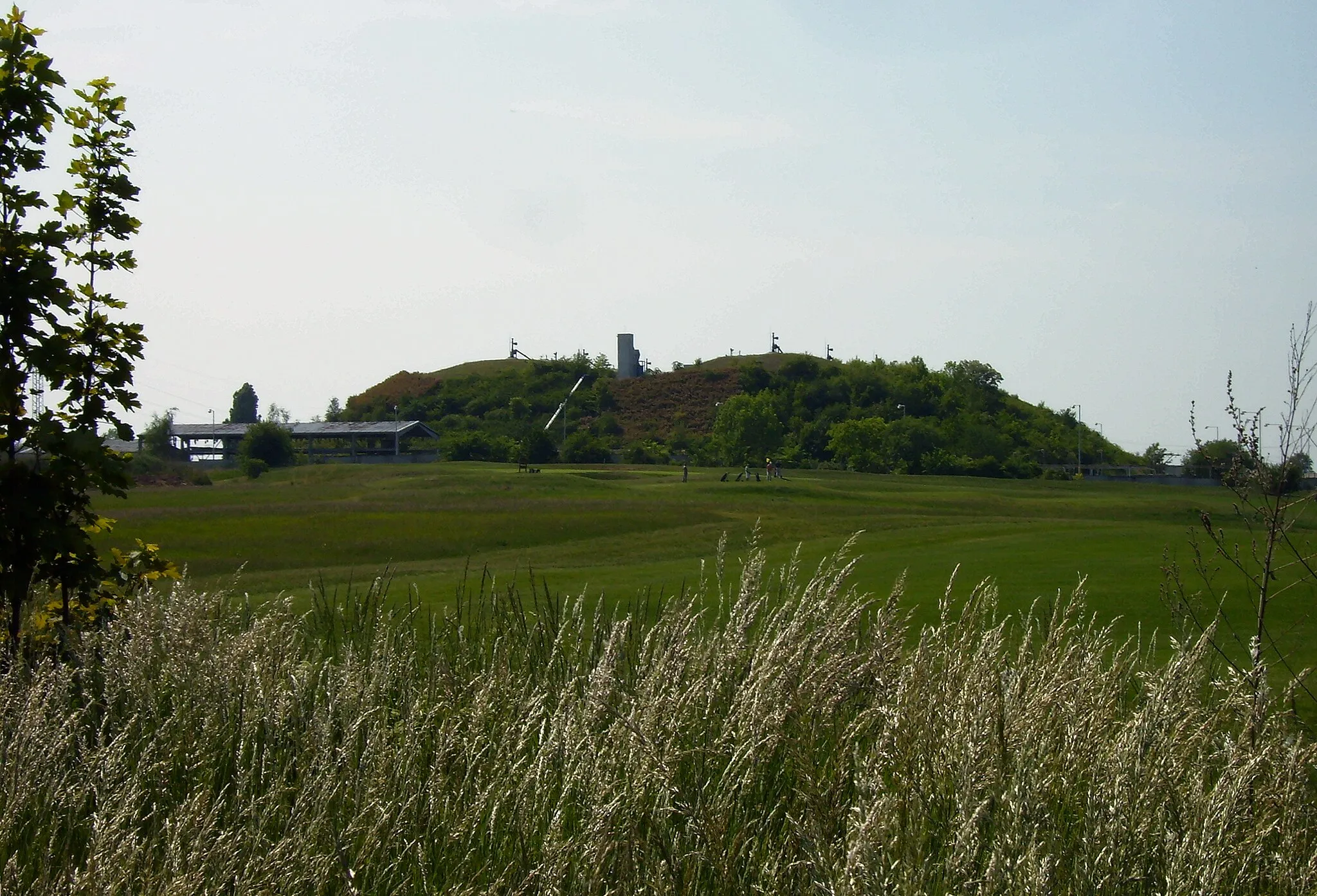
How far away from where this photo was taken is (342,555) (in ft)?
74.2

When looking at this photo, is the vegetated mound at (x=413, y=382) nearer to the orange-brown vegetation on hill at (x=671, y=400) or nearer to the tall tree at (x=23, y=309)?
the orange-brown vegetation on hill at (x=671, y=400)

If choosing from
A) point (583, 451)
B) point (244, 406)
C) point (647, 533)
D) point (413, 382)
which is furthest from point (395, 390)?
point (647, 533)

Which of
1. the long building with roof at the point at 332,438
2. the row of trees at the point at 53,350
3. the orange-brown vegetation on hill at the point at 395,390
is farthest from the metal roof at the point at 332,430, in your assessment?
the row of trees at the point at 53,350

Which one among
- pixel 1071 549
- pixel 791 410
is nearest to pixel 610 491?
pixel 1071 549

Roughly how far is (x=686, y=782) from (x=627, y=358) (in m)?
127

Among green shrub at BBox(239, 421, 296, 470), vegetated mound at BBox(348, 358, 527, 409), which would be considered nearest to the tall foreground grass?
green shrub at BBox(239, 421, 296, 470)

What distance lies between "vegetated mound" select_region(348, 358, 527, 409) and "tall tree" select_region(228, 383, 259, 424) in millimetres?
16412

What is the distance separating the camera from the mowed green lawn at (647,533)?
603 inches

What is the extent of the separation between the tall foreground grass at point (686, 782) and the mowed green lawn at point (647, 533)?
5.08 feet

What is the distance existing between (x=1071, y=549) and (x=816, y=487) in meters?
28.8

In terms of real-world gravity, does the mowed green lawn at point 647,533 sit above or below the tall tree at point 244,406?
below

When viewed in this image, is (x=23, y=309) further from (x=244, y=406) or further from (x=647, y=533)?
(x=244, y=406)

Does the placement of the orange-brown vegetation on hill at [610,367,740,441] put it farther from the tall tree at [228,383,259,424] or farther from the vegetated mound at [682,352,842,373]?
the tall tree at [228,383,259,424]

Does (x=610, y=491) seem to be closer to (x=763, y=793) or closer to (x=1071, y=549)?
(x=1071, y=549)
